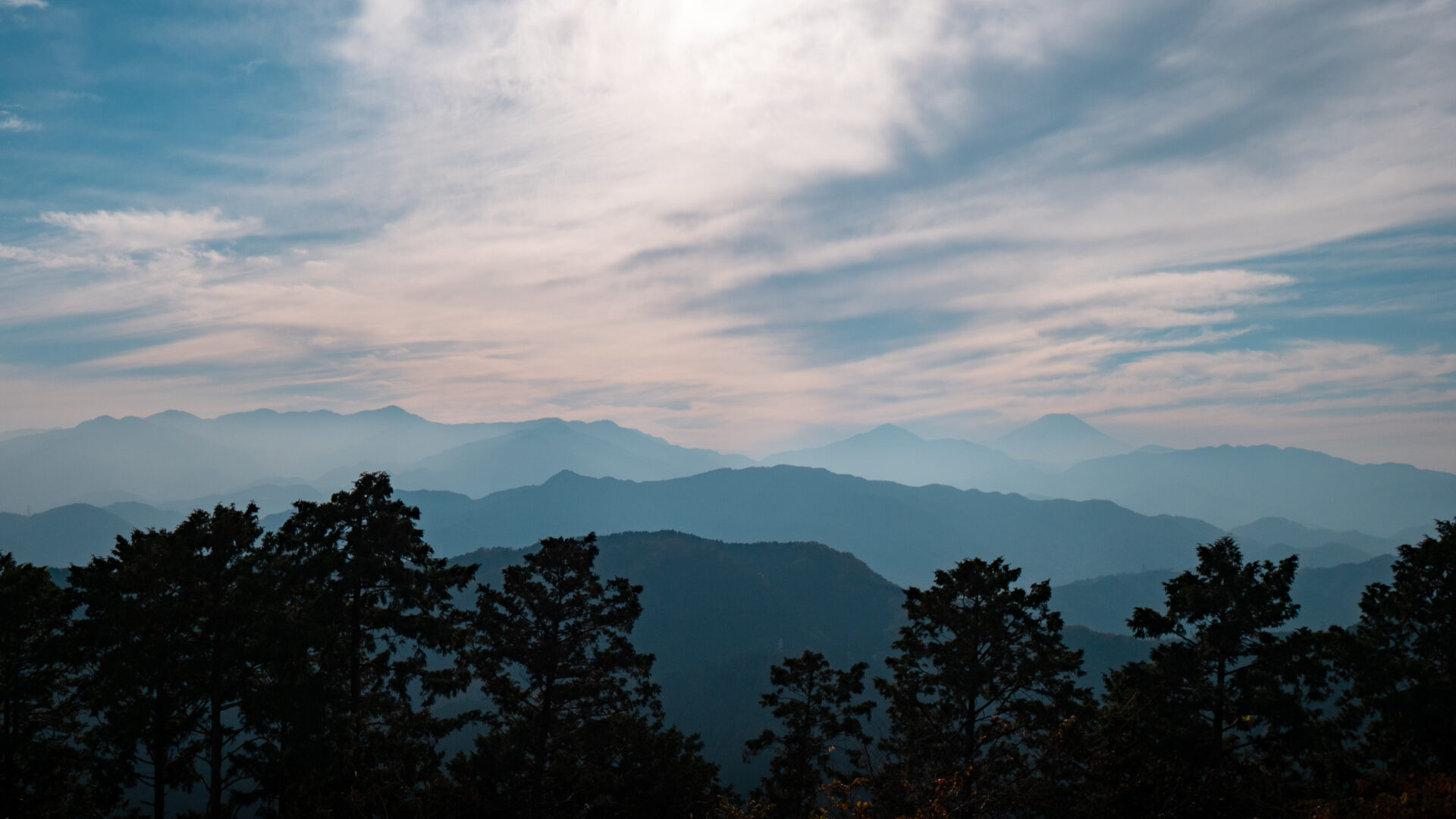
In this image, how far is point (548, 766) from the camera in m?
24.9

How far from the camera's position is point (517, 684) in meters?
26.3

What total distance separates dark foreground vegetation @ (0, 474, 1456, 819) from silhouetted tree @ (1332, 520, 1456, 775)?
72 millimetres

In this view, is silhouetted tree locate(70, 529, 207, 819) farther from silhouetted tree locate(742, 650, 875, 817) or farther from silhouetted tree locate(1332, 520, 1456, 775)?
silhouetted tree locate(1332, 520, 1456, 775)

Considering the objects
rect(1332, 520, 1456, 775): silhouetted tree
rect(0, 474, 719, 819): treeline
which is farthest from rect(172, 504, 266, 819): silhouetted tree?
rect(1332, 520, 1456, 775): silhouetted tree

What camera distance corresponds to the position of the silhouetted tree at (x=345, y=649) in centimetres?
2111

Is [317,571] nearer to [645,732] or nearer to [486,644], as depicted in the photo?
[486,644]

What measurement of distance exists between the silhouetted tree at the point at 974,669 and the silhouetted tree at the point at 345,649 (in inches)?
640

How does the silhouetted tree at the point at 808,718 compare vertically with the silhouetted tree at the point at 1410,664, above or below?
below

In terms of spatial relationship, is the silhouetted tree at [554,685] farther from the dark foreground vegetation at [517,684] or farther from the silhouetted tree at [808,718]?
the silhouetted tree at [808,718]

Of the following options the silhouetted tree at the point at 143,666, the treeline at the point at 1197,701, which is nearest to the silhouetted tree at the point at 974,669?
the treeline at the point at 1197,701

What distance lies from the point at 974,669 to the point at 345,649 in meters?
21.6

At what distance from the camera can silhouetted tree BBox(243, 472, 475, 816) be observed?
2111 centimetres

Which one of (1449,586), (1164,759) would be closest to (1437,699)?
(1449,586)

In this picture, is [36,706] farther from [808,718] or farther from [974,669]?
[974,669]
